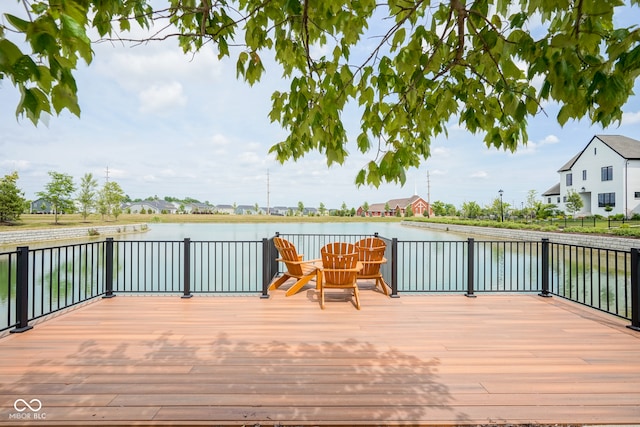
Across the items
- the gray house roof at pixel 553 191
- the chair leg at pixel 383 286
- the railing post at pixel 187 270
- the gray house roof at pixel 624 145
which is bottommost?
the chair leg at pixel 383 286

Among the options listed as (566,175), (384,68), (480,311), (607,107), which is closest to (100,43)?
(384,68)

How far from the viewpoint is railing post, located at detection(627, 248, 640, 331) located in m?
4.04

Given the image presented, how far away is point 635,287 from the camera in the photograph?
409 cm

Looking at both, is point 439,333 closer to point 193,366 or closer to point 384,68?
point 193,366

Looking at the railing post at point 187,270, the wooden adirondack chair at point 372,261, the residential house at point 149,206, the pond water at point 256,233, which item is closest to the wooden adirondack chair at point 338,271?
the wooden adirondack chair at point 372,261

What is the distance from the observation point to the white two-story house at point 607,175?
3025 centimetres

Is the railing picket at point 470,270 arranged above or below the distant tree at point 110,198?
below

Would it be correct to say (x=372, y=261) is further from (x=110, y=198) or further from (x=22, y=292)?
(x=110, y=198)

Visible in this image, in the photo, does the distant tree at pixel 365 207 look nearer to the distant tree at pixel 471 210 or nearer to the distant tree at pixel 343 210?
the distant tree at pixel 343 210

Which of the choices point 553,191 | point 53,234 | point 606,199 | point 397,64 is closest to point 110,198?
point 53,234

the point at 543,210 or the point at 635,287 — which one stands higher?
the point at 543,210

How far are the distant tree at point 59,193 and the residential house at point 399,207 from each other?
63.2 metres

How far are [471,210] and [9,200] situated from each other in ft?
190

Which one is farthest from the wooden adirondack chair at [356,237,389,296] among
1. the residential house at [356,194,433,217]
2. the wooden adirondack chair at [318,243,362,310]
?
the residential house at [356,194,433,217]
